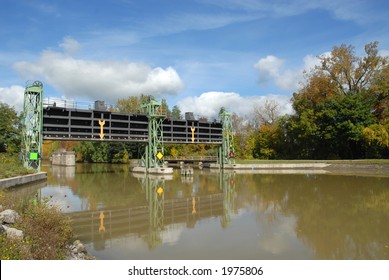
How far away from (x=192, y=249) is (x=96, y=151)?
7432 centimetres

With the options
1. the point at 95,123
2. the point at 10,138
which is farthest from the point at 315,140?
the point at 10,138

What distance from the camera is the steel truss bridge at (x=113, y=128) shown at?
3675 centimetres

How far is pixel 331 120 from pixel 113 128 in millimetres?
33832

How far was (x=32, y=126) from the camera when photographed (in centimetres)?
3675

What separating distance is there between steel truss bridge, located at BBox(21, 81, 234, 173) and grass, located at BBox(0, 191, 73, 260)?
88.7 ft

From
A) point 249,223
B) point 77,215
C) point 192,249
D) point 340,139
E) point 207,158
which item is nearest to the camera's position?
point 192,249

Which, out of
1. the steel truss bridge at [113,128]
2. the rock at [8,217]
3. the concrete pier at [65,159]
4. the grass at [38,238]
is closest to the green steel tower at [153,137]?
the steel truss bridge at [113,128]

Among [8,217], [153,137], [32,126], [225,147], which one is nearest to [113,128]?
[153,137]

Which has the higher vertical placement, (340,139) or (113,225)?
(340,139)

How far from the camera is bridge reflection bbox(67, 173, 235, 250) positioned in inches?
500

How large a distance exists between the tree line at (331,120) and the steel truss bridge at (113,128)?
19.1 feet

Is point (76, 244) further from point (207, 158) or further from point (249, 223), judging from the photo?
point (207, 158)

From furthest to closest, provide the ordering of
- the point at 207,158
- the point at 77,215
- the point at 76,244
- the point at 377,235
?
A: the point at 207,158 → the point at 77,215 → the point at 377,235 → the point at 76,244

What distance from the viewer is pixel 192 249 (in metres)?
10.6
